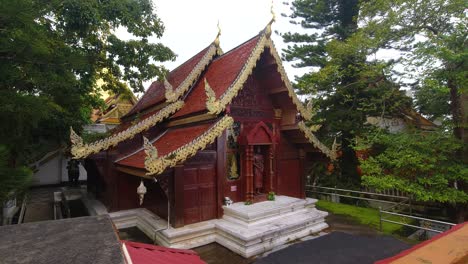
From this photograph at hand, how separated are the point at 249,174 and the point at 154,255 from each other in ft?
19.4

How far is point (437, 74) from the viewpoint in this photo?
682 centimetres

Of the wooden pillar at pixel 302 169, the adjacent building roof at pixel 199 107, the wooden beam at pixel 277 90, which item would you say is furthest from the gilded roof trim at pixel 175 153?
the wooden pillar at pixel 302 169

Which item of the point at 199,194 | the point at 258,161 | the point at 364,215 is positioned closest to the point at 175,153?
the point at 199,194

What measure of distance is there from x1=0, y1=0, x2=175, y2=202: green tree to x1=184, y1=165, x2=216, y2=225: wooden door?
361 cm

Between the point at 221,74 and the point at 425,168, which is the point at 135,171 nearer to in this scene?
the point at 221,74

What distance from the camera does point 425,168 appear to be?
23.2ft

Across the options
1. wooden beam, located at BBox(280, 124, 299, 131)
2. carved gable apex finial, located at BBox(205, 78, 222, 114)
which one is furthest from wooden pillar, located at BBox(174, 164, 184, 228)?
wooden beam, located at BBox(280, 124, 299, 131)

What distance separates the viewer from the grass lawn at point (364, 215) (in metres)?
8.12

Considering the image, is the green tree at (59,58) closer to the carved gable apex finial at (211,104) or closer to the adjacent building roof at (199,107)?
the adjacent building roof at (199,107)

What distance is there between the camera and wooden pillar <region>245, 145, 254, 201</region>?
→ 7.97 m

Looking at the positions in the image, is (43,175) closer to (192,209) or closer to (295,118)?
(192,209)

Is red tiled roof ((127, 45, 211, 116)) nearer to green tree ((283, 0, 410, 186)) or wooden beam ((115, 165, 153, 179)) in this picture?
wooden beam ((115, 165, 153, 179))

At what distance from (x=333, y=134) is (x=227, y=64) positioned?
725 centimetres

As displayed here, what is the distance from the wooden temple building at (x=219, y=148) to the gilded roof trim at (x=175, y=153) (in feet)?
0.07
